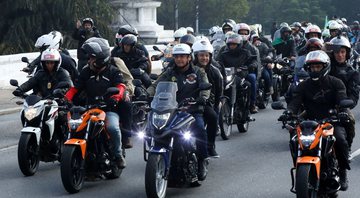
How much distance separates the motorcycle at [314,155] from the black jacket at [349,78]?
150cm

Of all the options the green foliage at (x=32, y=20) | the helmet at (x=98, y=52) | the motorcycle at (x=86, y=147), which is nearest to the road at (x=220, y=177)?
the motorcycle at (x=86, y=147)

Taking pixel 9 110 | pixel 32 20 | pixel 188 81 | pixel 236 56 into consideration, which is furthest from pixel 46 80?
pixel 32 20

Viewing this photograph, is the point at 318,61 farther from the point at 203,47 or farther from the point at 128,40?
the point at 128,40

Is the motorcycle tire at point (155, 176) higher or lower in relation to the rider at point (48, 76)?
lower

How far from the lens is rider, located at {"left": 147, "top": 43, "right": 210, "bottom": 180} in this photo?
41.4 feet

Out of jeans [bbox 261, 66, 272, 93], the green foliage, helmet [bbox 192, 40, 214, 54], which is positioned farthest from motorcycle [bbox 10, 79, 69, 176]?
the green foliage

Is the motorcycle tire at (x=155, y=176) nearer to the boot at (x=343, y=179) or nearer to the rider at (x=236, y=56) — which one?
the boot at (x=343, y=179)

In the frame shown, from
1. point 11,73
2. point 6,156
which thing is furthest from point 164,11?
point 6,156

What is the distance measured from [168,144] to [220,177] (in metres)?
2.11

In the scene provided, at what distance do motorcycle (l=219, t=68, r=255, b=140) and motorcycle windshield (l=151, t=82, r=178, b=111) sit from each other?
4970 mm

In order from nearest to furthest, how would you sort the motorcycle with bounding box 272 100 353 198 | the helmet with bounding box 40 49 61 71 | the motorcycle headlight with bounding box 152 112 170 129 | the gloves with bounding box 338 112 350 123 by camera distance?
the motorcycle with bounding box 272 100 353 198
the gloves with bounding box 338 112 350 123
the motorcycle headlight with bounding box 152 112 170 129
the helmet with bounding box 40 49 61 71

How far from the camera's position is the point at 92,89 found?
43.1 ft

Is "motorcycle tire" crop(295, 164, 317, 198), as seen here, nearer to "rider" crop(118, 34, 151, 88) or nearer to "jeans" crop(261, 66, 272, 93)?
"rider" crop(118, 34, 151, 88)

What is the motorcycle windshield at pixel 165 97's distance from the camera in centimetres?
1188
